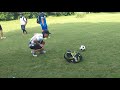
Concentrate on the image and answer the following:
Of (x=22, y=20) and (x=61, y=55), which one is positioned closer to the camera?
(x=61, y=55)

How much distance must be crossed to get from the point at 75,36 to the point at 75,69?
5279 mm

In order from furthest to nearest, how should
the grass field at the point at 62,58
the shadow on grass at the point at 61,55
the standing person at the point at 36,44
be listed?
the standing person at the point at 36,44 → the shadow on grass at the point at 61,55 → the grass field at the point at 62,58

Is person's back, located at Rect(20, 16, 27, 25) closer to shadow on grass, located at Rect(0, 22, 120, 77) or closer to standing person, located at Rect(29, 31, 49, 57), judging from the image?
shadow on grass, located at Rect(0, 22, 120, 77)

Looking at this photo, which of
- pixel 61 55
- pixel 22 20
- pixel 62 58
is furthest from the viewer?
pixel 22 20

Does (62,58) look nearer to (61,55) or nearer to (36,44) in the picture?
(61,55)

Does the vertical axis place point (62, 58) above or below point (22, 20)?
A: below

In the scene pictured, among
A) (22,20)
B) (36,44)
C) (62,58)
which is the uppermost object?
(22,20)

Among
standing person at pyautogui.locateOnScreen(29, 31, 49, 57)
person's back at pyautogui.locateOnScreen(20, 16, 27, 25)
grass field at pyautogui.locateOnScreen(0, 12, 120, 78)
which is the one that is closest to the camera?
grass field at pyautogui.locateOnScreen(0, 12, 120, 78)

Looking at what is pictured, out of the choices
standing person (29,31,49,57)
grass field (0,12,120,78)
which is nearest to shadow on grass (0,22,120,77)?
grass field (0,12,120,78)

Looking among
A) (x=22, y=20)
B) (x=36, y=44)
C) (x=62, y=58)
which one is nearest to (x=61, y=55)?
(x=62, y=58)

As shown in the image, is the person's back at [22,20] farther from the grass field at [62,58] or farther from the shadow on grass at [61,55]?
the grass field at [62,58]

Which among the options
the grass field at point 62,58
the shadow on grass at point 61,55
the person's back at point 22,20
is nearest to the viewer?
Answer: the grass field at point 62,58

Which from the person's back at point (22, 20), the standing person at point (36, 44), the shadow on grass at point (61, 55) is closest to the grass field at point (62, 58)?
the shadow on grass at point (61, 55)
